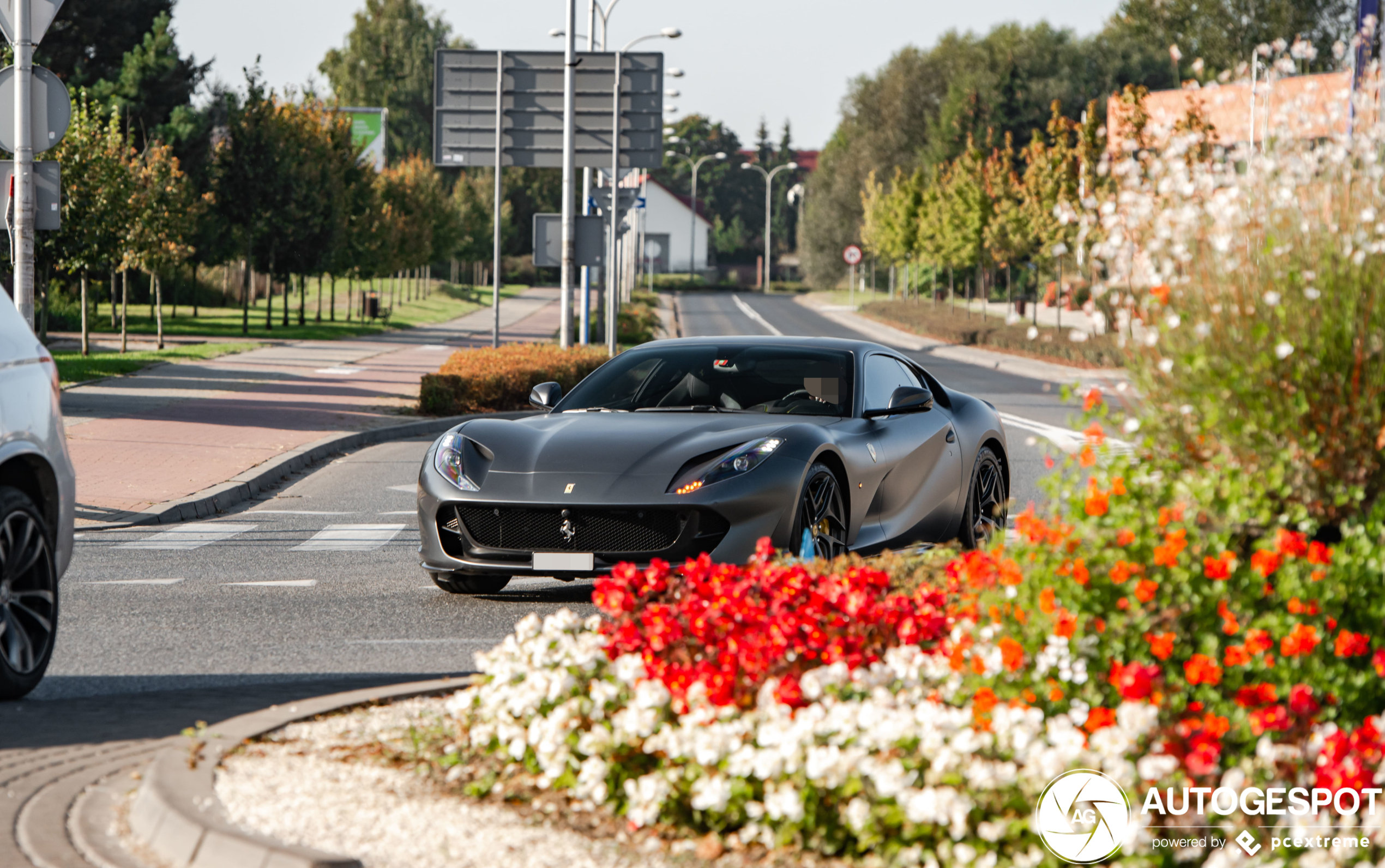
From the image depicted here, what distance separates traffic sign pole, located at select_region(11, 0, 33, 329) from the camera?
11914 millimetres

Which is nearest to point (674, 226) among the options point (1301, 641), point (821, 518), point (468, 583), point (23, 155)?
point (23, 155)

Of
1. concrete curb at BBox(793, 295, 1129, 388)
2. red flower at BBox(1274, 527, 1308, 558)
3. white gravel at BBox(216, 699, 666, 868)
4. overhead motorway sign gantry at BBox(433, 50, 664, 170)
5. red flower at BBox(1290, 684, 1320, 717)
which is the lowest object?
concrete curb at BBox(793, 295, 1129, 388)

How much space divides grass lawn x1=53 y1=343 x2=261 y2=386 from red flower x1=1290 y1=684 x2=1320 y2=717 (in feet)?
68.3

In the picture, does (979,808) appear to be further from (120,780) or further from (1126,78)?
(1126,78)

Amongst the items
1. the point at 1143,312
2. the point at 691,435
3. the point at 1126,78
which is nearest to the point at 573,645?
the point at 1143,312

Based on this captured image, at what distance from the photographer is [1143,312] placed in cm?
469

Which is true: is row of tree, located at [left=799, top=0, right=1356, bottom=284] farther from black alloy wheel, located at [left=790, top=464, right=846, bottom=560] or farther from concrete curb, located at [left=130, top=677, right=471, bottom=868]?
concrete curb, located at [left=130, top=677, right=471, bottom=868]

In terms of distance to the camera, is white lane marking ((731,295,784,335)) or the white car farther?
white lane marking ((731,295,784,335))

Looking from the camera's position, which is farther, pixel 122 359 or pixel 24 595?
pixel 122 359

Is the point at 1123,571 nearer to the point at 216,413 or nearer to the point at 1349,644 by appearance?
the point at 1349,644

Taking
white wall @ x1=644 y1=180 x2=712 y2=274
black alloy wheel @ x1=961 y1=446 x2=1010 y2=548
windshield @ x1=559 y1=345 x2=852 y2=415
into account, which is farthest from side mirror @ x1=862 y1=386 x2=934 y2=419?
white wall @ x1=644 y1=180 x2=712 y2=274

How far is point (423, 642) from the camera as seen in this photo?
6.96 m

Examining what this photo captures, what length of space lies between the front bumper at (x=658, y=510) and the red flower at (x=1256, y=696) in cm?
359

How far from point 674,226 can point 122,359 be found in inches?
4258
